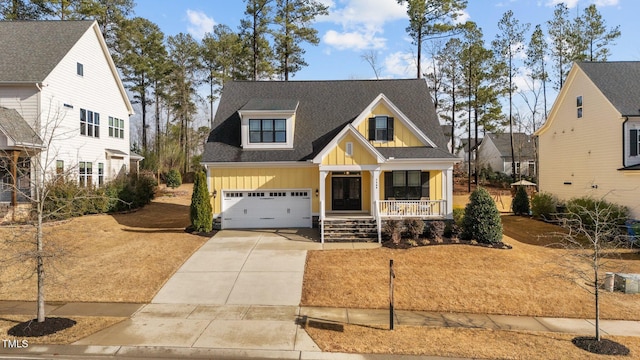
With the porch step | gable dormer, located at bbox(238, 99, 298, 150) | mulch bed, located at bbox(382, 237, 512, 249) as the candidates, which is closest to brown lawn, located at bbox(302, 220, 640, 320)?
mulch bed, located at bbox(382, 237, 512, 249)

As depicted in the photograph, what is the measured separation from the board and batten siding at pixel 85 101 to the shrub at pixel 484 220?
20219mm

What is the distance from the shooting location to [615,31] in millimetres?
30953

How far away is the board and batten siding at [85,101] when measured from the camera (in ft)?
66.6

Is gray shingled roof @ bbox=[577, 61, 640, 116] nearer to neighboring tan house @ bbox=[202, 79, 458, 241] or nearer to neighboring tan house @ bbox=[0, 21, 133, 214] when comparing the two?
neighboring tan house @ bbox=[202, 79, 458, 241]

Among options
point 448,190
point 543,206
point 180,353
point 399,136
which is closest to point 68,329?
point 180,353

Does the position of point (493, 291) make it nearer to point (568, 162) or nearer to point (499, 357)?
point (499, 357)

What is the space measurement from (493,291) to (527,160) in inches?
1562

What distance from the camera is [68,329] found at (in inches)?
332

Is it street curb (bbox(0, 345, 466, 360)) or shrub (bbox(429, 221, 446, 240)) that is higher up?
shrub (bbox(429, 221, 446, 240))

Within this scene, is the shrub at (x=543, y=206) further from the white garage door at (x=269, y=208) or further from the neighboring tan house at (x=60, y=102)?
the neighboring tan house at (x=60, y=102)

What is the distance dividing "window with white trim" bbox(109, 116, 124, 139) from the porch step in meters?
18.9

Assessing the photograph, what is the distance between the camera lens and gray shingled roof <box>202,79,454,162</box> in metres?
19.0

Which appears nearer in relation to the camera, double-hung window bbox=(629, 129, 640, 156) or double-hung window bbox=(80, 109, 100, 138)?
double-hung window bbox=(629, 129, 640, 156)

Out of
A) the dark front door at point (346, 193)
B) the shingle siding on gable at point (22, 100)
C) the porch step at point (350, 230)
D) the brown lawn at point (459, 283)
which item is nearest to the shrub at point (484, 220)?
the brown lawn at point (459, 283)
